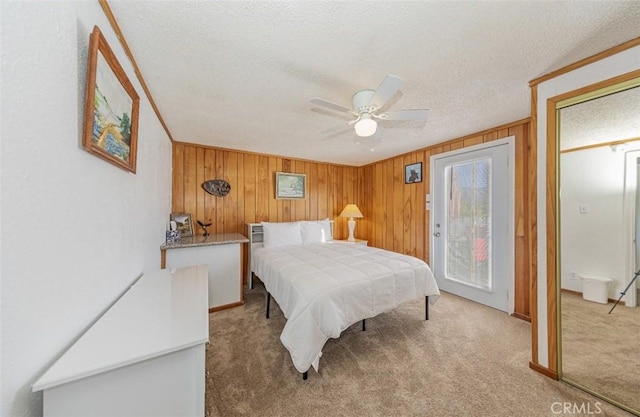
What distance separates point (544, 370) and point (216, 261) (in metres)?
3.17

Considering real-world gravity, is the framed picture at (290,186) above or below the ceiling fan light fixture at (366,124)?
below

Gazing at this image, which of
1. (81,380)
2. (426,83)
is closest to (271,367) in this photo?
(81,380)

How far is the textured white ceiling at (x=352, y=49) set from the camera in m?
1.08

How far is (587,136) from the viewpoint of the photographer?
5.02 ft

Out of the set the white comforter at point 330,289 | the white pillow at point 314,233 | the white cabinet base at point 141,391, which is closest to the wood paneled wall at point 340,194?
the white pillow at point 314,233

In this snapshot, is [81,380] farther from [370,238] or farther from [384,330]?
[370,238]

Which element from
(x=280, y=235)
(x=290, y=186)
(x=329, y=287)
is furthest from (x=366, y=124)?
(x=290, y=186)

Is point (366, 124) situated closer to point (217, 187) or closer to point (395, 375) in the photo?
point (395, 375)

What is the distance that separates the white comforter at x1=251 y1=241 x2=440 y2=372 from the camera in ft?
5.21

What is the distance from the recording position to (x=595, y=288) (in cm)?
157

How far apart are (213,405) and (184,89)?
2281mm

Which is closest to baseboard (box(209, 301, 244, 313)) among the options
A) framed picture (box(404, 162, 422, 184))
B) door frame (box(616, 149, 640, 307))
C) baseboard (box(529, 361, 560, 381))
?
baseboard (box(529, 361, 560, 381))

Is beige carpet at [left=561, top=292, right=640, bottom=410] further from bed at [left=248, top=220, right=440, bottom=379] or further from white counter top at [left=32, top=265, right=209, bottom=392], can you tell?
white counter top at [left=32, top=265, right=209, bottom=392]

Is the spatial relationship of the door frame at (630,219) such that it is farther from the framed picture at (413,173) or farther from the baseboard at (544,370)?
the framed picture at (413,173)
